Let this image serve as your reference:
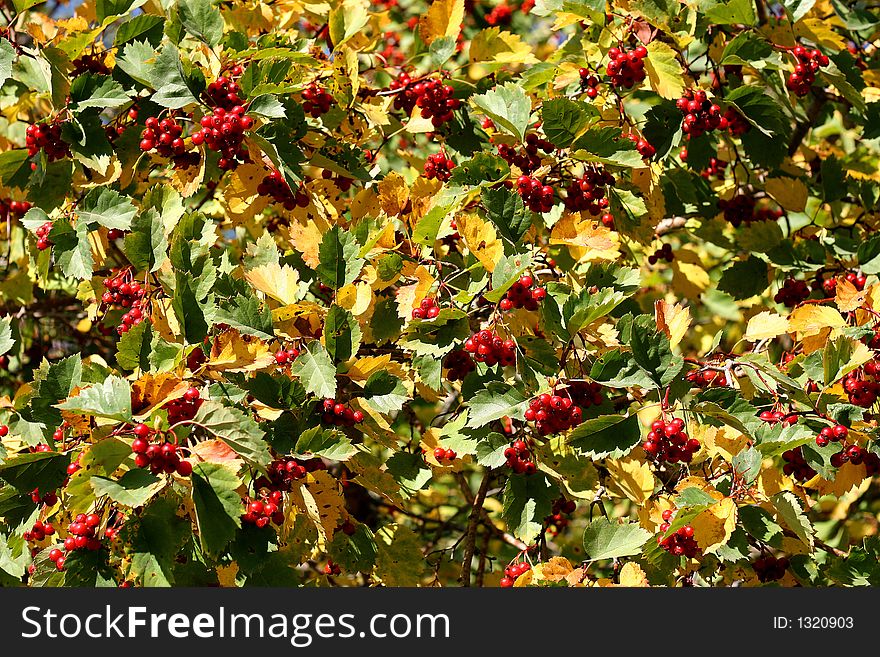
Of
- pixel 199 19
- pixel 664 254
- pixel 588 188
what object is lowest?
pixel 664 254

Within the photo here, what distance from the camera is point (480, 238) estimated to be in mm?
2074

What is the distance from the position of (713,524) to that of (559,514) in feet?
3.40

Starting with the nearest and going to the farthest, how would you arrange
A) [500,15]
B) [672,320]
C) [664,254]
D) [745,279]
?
[672,320], [745,279], [664,254], [500,15]

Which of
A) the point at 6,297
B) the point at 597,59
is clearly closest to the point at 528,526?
the point at 597,59

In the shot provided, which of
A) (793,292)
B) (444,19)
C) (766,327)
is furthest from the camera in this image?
(793,292)

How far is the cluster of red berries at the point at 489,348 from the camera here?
202 cm

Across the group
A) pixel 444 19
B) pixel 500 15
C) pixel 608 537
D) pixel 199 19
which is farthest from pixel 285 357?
pixel 500 15

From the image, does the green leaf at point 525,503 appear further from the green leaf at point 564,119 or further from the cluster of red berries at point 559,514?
the green leaf at point 564,119

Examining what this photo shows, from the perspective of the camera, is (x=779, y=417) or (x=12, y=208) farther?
(x=12, y=208)

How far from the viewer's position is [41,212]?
7.66 feet

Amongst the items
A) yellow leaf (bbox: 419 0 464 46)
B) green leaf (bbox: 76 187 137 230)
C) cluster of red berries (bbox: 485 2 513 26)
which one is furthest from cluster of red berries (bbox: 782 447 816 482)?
cluster of red berries (bbox: 485 2 513 26)

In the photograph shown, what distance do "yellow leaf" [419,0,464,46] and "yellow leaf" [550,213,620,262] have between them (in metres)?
0.75

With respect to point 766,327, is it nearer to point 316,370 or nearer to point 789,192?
point 789,192

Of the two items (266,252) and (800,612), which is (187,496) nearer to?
(266,252)
